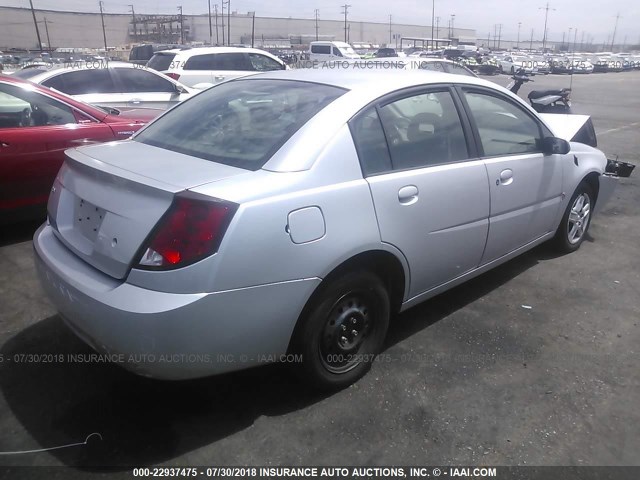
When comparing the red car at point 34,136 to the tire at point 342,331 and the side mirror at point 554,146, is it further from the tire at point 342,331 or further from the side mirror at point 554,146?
the side mirror at point 554,146

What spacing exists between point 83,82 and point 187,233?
276 inches

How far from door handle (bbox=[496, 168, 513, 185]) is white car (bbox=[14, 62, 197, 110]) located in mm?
5817

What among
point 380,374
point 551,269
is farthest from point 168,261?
point 551,269

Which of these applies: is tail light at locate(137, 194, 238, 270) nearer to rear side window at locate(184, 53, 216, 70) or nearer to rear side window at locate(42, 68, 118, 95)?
rear side window at locate(42, 68, 118, 95)

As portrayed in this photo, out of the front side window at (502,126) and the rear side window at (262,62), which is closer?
the front side window at (502,126)

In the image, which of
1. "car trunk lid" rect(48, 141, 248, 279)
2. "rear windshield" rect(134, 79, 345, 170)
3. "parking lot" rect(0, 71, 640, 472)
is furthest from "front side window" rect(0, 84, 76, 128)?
"car trunk lid" rect(48, 141, 248, 279)

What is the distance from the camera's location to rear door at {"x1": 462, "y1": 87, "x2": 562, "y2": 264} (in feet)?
11.5

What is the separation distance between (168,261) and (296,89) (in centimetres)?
143

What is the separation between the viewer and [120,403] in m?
2.70

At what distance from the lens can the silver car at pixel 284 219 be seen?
2.20 meters

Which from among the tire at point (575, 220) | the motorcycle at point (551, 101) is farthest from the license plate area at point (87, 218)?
the motorcycle at point (551, 101)

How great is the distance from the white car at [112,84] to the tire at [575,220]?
226 inches

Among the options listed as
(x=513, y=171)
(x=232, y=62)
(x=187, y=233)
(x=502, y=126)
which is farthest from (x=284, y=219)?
(x=232, y=62)

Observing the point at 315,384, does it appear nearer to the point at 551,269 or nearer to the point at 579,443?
the point at 579,443
